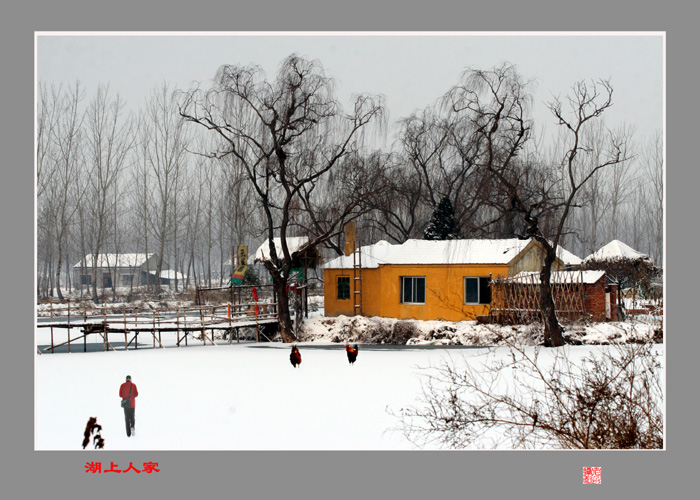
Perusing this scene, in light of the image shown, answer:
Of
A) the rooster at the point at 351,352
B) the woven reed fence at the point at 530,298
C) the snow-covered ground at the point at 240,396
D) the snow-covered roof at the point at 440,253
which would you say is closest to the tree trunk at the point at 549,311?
the snow-covered ground at the point at 240,396

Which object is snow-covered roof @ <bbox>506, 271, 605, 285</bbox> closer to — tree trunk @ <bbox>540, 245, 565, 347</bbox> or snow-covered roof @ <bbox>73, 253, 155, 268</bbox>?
tree trunk @ <bbox>540, 245, 565, 347</bbox>

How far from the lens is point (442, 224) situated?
87.2 ft

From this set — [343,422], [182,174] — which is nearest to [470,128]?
[343,422]

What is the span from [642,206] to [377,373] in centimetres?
1132

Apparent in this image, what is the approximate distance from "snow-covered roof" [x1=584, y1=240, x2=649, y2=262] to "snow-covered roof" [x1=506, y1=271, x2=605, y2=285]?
16.6ft

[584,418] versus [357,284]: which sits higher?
[357,284]

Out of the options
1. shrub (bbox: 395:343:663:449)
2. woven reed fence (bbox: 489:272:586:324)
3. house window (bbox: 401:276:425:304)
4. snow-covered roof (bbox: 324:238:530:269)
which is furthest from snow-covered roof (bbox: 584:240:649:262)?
shrub (bbox: 395:343:663:449)

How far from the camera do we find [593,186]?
20.0m

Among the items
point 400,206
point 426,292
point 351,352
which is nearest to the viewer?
point 351,352

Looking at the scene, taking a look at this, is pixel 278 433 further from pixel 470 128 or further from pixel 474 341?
pixel 470 128

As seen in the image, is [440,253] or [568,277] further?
[440,253]

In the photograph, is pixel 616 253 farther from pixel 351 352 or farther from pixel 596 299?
pixel 351 352

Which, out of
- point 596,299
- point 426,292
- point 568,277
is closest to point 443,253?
point 426,292

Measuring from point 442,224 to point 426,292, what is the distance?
3.86 meters
